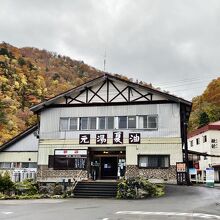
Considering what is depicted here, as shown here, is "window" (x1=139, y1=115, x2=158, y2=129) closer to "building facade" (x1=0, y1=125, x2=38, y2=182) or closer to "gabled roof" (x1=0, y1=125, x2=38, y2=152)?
"building facade" (x1=0, y1=125, x2=38, y2=182)

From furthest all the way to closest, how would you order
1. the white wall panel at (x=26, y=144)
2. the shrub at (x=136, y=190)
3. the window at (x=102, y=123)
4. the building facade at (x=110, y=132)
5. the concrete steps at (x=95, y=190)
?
the white wall panel at (x=26, y=144) < the window at (x=102, y=123) < the building facade at (x=110, y=132) < the concrete steps at (x=95, y=190) < the shrub at (x=136, y=190)

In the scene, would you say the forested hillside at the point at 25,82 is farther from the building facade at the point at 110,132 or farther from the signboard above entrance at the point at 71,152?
the signboard above entrance at the point at 71,152

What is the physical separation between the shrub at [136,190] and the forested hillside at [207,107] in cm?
4304

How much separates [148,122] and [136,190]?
24.0 ft

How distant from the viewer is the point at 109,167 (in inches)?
1065

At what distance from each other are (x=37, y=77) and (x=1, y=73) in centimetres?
693

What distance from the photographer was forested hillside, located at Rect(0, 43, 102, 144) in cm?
5188

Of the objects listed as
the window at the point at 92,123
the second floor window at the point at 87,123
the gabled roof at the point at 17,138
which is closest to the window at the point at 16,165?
the gabled roof at the point at 17,138

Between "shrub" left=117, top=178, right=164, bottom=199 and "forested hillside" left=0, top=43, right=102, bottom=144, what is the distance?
30.8m

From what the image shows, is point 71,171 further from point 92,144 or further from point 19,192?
point 19,192

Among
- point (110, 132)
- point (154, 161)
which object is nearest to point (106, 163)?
point (110, 132)

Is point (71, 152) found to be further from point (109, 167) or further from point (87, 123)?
point (109, 167)

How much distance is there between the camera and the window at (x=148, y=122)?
83.0ft

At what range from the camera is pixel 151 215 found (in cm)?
1158
